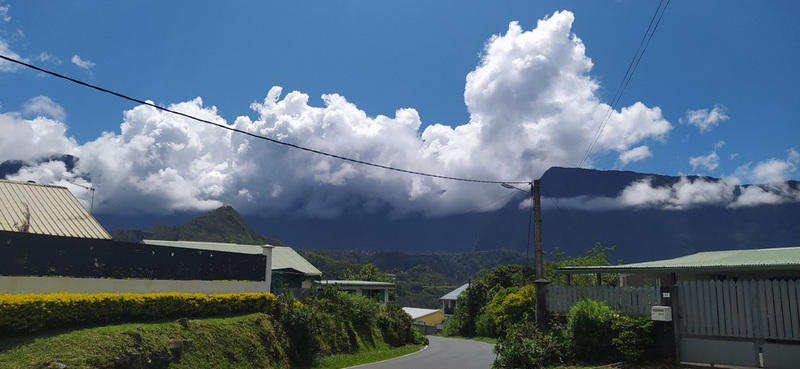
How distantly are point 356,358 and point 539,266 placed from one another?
1035cm

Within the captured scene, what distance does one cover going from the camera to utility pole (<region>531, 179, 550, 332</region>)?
1770 cm

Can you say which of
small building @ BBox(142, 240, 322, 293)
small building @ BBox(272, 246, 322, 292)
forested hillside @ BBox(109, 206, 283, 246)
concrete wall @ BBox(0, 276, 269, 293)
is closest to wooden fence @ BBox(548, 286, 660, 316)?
concrete wall @ BBox(0, 276, 269, 293)

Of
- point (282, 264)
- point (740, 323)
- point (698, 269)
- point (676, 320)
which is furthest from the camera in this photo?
point (282, 264)

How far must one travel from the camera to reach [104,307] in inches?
629

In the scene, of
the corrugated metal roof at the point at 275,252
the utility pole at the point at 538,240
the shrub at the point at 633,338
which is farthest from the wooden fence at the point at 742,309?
the corrugated metal roof at the point at 275,252

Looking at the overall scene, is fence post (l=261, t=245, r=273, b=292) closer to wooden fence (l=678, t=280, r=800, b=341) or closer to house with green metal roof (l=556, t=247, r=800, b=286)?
house with green metal roof (l=556, t=247, r=800, b=286)

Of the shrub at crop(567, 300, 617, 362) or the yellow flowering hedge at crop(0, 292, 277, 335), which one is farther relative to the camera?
the shrub at crop(567, 300, 617, 362)

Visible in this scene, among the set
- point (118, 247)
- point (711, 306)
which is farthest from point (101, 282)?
point (711, 306)

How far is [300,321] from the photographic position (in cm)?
2370

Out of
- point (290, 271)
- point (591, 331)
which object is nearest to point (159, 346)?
point (591, 331)

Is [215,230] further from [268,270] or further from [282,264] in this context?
[268,270]

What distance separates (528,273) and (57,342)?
50675 mm

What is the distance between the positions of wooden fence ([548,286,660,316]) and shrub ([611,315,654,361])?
626mm

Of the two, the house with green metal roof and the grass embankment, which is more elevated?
the house with green metal roof
